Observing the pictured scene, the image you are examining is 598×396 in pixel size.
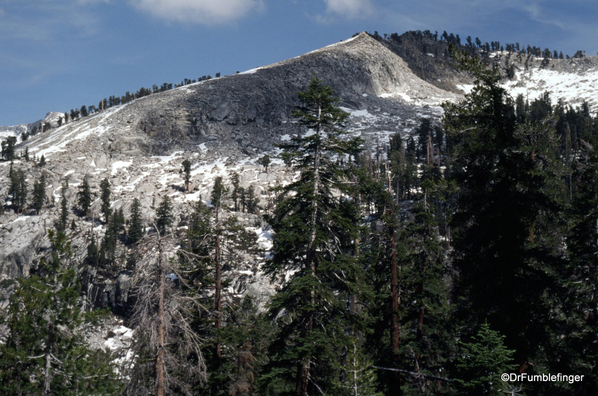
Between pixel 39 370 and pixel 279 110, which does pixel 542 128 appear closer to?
pixel 39 370

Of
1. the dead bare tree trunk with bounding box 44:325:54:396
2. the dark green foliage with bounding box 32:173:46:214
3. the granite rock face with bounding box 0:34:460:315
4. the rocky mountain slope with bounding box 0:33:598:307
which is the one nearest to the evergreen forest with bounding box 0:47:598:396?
the dead bare tree trunk with bounding box 44:325:54:396

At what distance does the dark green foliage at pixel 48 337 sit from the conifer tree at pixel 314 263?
7.16 meters

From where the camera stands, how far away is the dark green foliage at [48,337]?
1542cm

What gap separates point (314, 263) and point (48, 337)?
10.6 metres

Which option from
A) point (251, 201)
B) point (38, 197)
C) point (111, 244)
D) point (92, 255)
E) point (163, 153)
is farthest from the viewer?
point (163, 153)

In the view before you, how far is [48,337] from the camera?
50.9 feet

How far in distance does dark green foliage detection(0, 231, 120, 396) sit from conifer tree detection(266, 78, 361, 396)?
23.5ft

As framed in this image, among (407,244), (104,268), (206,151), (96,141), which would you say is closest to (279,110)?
(206,151)

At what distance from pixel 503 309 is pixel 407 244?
8948 millimetres

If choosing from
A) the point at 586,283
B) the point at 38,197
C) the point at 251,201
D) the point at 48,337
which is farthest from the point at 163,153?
the point at 586,283

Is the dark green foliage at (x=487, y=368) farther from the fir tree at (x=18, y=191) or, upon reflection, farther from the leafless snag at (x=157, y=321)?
the fir tree at (x=18, y=191)

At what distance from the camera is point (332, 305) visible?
14805mm

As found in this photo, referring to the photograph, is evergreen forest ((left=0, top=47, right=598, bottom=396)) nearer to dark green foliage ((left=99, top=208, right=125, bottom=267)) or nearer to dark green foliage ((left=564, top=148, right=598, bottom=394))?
dark green foliage ((left=564, top=148, right=598, bottom=394))

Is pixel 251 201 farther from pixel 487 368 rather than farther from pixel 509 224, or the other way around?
pixel 487 368
